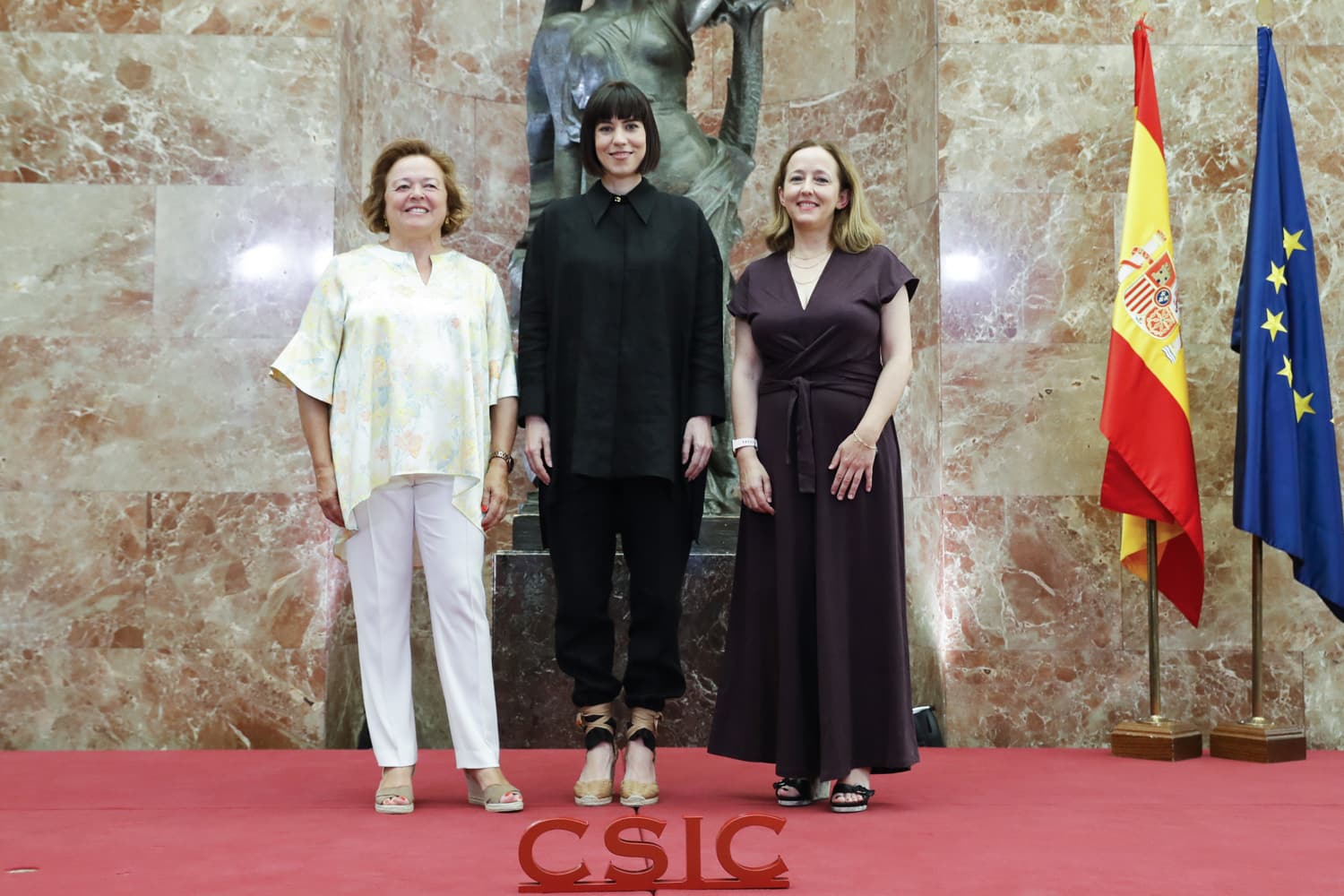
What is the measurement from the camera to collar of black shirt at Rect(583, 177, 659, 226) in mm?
3318

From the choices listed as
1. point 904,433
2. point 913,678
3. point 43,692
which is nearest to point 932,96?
point 904,433

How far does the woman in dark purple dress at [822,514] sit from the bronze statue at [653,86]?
1.61 meters

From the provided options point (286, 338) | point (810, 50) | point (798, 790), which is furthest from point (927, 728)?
point (810, 50)

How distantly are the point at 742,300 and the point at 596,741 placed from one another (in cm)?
109

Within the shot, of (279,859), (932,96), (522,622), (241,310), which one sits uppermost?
(932,96)

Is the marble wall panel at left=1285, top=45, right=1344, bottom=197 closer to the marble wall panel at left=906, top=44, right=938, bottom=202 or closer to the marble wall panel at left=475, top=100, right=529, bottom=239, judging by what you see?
the marble wall panel at left=906, top=44, right=938, bottom=202

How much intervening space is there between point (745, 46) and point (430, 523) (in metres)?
2.65

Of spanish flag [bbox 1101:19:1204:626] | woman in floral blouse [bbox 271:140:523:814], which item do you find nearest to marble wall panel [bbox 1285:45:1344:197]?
spanish flag [bbox 1101:19:1204:626]

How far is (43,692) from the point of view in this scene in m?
4.99

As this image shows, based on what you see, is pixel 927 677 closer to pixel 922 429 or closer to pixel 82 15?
pixel 922 429

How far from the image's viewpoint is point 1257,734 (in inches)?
177

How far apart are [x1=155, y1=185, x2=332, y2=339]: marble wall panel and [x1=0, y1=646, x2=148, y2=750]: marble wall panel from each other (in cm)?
121

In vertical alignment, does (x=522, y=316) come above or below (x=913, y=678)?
above

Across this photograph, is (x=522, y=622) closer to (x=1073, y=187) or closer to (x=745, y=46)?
(x=745, y=46)
